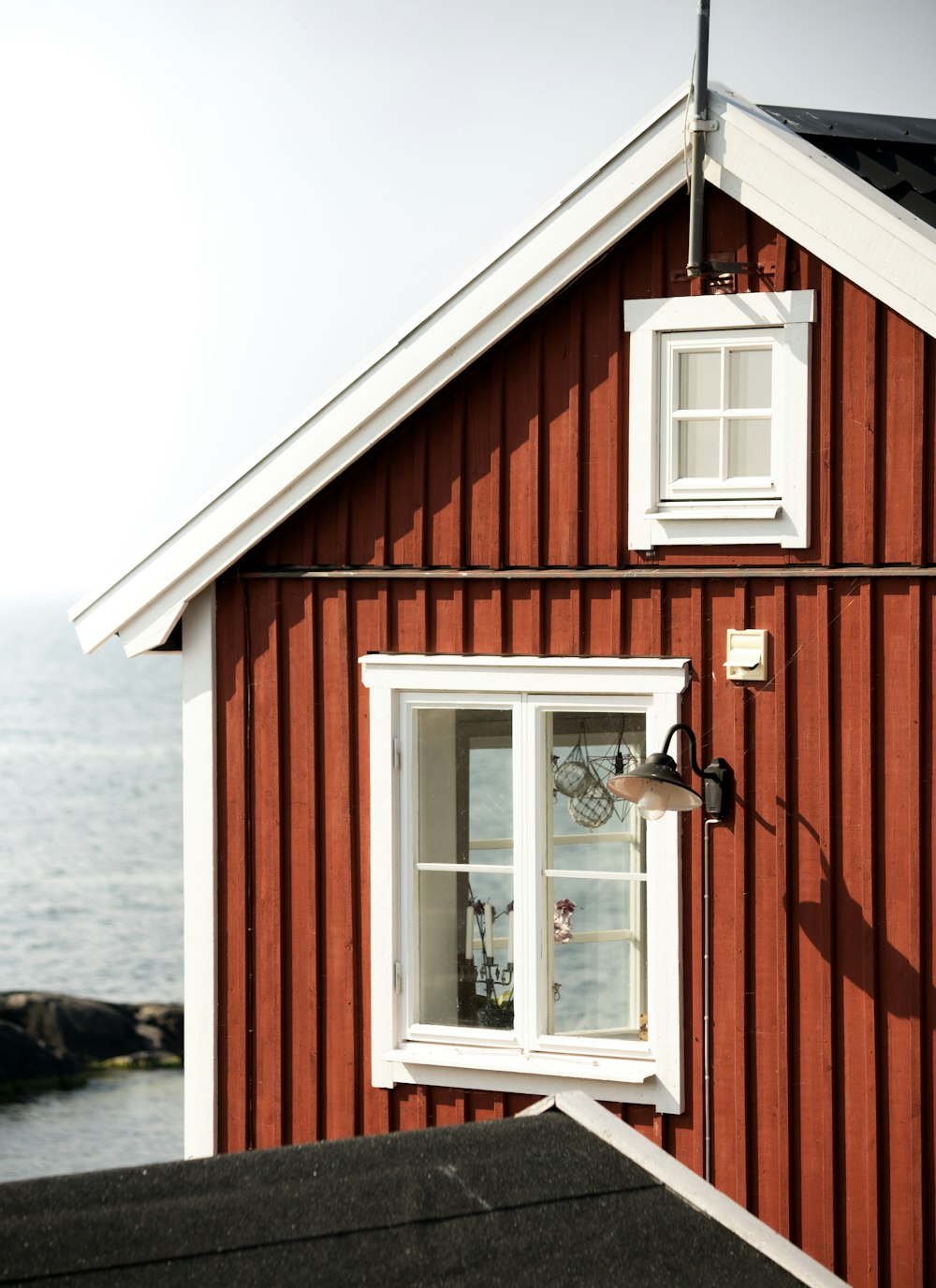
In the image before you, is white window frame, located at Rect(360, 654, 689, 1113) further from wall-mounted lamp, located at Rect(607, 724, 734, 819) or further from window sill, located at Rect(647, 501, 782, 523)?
window sill, located at Rect(647, 501, 782, 523)

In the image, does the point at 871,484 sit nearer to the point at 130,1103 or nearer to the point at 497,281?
the point at 497,281

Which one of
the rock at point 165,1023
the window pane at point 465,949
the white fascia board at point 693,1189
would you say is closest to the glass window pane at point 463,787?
the window pane at point 465,949

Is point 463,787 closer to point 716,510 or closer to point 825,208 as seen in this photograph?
point 716,510

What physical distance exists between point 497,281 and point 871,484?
68.4 inches

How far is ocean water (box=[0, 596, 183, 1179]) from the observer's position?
24.3 metres

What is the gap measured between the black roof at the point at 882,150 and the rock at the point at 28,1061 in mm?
22397

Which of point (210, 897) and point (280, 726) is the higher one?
point (280, 726)

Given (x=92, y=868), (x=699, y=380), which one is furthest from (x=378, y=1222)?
(x=92, y=868)

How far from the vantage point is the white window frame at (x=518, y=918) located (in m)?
A: 5.84

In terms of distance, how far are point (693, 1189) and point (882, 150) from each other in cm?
518

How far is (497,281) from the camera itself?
5777 millimetres

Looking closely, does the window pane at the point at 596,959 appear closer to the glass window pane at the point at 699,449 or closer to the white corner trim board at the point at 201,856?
the white corner trim board at the point at 201,856

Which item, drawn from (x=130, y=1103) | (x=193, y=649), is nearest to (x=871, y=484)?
(x=193, y=649)

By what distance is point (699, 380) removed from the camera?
19.2 feet
